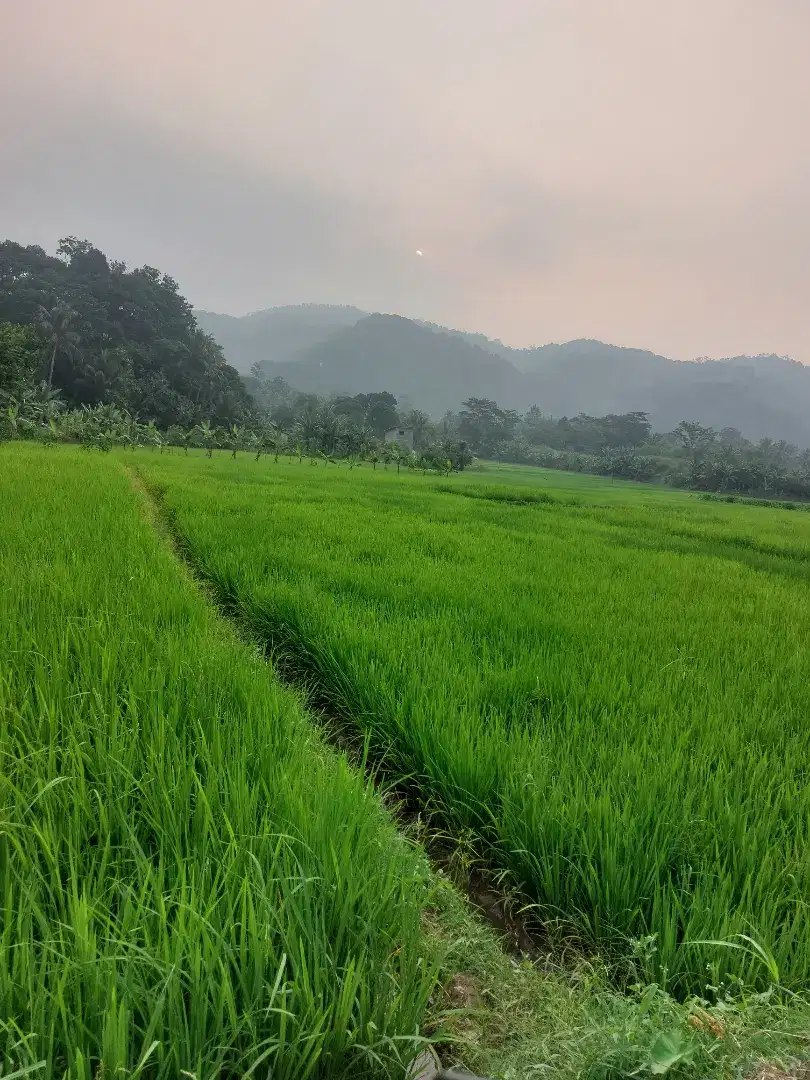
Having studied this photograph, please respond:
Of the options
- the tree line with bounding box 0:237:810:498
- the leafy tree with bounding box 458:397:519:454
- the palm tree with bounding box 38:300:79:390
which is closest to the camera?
the tree line with bounding box 0:237:810:498

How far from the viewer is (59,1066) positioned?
0.78 meters

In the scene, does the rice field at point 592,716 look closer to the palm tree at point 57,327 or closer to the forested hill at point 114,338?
the forested hill at point 114,338

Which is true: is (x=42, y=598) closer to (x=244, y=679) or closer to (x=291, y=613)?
(x=291, y=613)

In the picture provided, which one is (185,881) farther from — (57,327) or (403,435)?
(403,435)

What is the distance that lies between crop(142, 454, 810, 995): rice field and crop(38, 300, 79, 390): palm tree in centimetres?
3712

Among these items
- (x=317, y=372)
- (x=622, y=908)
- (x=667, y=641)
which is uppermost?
(x=317, y=372)

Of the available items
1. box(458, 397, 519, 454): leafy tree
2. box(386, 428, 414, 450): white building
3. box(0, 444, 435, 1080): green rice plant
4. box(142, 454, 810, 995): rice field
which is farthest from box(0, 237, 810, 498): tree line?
box(0, 444, 435, 1080): green rice plant

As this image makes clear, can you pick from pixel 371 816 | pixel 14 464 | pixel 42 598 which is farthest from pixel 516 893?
pixel 14 464

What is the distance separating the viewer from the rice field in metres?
1.26

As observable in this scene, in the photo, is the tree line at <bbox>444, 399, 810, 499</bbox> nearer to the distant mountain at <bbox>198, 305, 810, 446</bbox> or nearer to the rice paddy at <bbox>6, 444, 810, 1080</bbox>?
the rice paddy at <bbox>6, 444, 810, 1080</bbox>

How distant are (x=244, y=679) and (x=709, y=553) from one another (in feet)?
24.4

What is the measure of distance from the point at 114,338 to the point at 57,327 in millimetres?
4565

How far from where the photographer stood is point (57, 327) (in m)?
34.8

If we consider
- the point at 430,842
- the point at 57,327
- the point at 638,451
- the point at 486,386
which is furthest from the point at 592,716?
the point at 486,386
